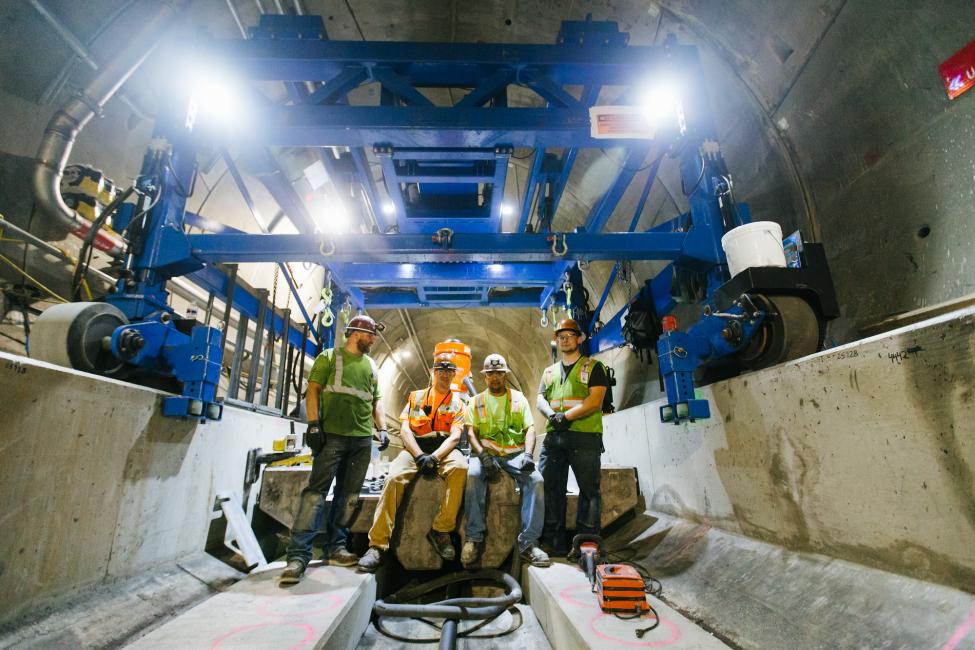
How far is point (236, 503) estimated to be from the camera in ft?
12.5

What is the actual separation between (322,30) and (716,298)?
4.38 m

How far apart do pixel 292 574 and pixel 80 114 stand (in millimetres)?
5144

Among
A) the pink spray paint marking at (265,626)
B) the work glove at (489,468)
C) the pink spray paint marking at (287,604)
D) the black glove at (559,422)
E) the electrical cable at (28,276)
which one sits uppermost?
the electrical cable at (28,276)

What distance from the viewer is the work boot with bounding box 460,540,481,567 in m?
3.56

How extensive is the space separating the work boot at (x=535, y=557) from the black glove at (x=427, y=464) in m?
1.06

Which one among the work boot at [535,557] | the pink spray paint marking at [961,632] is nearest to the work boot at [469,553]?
the work boot at [535,557]

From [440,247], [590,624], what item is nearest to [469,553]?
[590,624]

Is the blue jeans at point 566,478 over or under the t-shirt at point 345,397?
under

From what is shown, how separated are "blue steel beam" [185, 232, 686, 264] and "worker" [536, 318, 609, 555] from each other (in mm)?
1099

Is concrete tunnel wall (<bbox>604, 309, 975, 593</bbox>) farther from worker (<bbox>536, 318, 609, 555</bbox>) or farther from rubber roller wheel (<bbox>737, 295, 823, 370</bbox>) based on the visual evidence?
worker (<bbox>536, 318, 609, 555</bbox>)

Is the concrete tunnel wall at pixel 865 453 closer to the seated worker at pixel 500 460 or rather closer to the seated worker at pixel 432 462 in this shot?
the seated worker at pixel 500 460

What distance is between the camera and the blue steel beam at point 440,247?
3877 millimetres

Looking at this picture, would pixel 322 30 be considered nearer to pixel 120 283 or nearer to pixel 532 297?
pixel 120 283

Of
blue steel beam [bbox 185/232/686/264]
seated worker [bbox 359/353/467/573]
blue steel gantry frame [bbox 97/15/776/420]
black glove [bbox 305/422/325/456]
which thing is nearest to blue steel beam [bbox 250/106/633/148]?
blue steel gantry frame [bbox 97/15/776/420]
